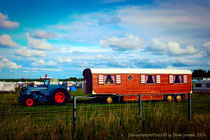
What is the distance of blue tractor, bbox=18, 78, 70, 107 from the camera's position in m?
16.2

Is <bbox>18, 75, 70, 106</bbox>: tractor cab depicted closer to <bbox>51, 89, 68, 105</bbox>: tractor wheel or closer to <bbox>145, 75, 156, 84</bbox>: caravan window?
<bbox>51, 89, 68, 105</bbox>: tractor wheel

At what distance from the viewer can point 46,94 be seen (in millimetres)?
16984

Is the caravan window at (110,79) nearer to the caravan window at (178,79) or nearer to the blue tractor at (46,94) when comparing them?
the blue tractor at (46,94)

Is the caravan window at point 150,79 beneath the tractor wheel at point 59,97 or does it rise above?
above

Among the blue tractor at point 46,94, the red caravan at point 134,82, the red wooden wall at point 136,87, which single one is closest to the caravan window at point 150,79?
the red caravan at point 134,82

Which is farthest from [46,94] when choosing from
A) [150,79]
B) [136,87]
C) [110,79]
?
[150,79]

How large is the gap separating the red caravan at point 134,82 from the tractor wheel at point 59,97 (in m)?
2.73

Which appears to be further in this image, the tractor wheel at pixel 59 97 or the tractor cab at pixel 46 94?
the tractor wheel at pixel 59 97

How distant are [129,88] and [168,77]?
171 inches

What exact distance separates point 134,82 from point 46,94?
25.5 feet

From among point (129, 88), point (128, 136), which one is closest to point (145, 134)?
point (128, 136)

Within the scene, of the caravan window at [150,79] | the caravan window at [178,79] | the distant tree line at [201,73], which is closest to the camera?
the caravan window at [150,79]

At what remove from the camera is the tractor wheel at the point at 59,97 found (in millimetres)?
16398

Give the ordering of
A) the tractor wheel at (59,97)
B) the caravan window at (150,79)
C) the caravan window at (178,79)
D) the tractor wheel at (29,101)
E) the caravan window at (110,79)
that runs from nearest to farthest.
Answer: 1. the tractor wheel at (29,101)
2. the tractor wheel at (59,97)
3. the caravan window at (110,79)
4. the caravan window at (150,79)
5. the caravan window at (178,79)
